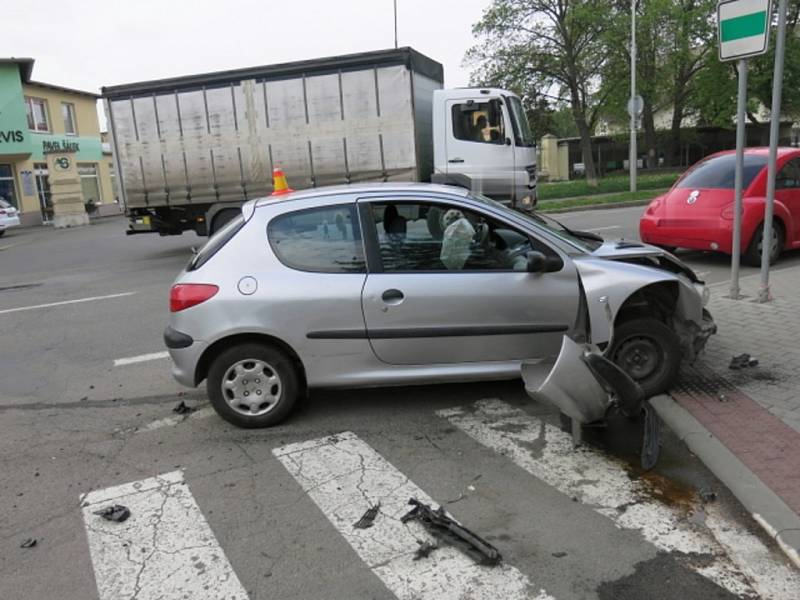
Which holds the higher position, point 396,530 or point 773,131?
point 773,131

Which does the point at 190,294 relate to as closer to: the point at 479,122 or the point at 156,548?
A: the point at 156,548

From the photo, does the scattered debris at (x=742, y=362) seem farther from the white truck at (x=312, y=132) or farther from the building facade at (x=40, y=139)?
the building facade at (x=40, y=139)

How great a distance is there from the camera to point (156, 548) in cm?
331

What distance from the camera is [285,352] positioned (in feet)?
15.4

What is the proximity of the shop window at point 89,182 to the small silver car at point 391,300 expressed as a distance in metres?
38.4

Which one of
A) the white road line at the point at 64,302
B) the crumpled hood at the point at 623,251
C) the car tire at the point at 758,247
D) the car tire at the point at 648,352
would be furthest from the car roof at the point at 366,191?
the white road line at the point at 64,302

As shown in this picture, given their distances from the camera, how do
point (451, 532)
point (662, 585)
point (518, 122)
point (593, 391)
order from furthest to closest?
point (518, 122), point (593, 391), point (451, 532), point (662, 585)

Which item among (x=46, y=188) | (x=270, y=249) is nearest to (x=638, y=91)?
(x=46, y=188)

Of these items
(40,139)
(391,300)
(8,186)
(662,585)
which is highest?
(40,139)

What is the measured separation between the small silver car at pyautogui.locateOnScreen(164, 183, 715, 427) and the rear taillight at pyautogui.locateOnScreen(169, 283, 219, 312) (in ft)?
0.04

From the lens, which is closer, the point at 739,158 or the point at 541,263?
the point at 541,263

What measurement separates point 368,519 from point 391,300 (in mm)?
1585

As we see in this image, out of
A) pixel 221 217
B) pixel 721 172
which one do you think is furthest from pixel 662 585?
pixel 221 217

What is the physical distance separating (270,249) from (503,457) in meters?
2.10
